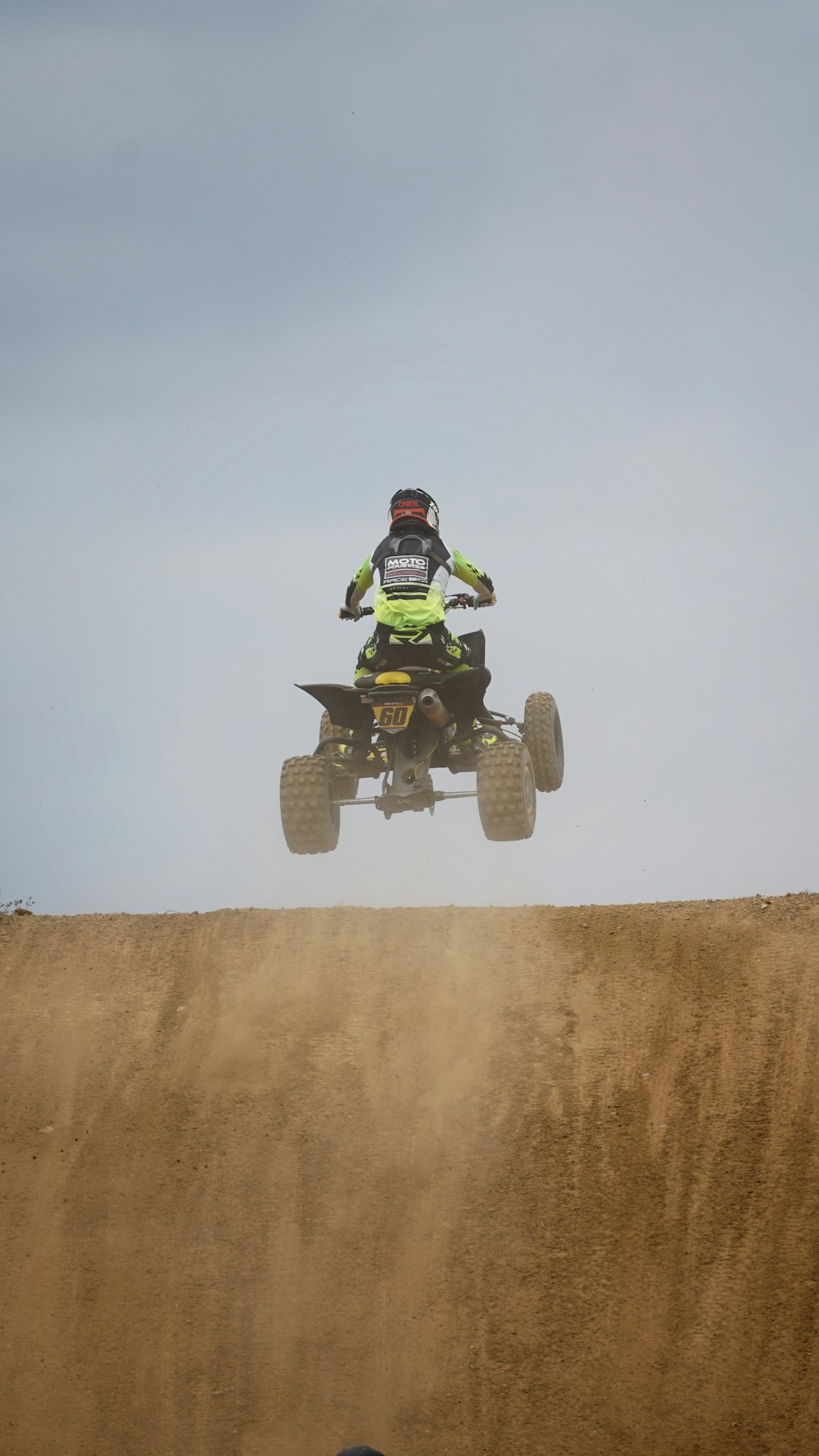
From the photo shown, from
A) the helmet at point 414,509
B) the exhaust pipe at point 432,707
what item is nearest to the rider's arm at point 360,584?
the helmet at point 414,509

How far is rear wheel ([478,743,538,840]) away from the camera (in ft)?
38.3

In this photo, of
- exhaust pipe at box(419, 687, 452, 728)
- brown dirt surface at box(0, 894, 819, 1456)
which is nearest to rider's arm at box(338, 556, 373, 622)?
exhaust pipe at box(419, 687, 452, 728)

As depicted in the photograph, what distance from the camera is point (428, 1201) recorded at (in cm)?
786

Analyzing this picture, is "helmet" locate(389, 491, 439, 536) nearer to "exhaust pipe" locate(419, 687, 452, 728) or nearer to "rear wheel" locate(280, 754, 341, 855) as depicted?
"exhaust pipe" locate(419, 687, 452, 728)

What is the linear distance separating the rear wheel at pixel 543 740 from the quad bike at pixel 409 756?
869 mm

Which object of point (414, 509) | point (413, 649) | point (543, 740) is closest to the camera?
point (413, 649)

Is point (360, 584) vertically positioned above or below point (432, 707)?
above

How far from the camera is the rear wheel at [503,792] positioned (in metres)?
11.7

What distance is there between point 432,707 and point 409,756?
0.63 m

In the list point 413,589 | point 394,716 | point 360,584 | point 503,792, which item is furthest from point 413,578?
point 503,792

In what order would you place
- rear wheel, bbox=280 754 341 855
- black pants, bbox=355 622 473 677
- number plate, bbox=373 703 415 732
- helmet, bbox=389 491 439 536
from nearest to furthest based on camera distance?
number plate, bbox=373 703 415 732 < rear wheel, bbox=280 754 341 855 < black pants, bbox=355 622 473 677 < helmet, bbox=389 491 439 536

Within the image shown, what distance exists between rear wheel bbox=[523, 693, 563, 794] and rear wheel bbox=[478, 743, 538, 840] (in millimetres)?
1913

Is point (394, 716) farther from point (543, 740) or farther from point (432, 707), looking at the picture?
point (543, 740)

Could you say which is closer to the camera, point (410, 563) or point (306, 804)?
point (306, 804)
